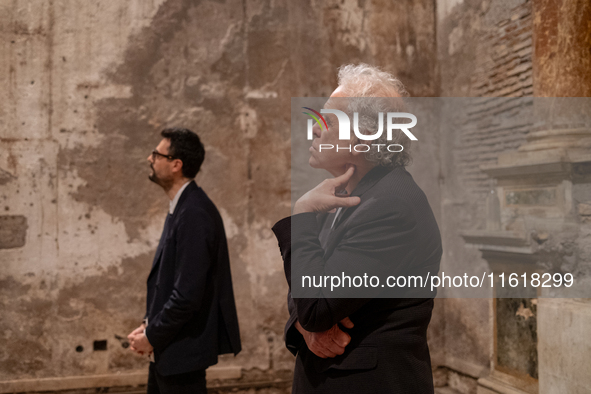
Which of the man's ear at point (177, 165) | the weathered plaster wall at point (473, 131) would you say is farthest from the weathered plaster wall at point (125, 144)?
the man's ear at point (177, 165)

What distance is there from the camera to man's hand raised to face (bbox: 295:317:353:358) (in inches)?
49.7

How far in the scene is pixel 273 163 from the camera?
13.6 feet

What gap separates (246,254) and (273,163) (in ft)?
2.84

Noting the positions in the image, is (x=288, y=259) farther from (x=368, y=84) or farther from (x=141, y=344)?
(x=141, y=344)

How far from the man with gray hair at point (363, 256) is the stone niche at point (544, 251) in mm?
1225

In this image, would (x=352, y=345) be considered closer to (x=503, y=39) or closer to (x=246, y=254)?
(x=246, y=254)

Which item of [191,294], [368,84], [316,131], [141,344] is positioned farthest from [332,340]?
[141,344]

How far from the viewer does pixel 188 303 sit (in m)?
2.16

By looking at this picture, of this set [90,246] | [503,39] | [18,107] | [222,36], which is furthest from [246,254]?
[503,39]

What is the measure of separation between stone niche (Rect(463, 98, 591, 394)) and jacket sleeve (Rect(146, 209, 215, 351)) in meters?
1.72

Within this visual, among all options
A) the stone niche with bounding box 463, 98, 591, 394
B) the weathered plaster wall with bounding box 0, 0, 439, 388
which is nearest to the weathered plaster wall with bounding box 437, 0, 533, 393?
the stone niche with bounding box 463, 98, 591, 394

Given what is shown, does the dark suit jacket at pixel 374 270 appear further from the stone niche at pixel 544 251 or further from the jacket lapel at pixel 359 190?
the stone niche at pixel 544 251

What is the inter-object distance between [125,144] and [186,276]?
7.04 feet

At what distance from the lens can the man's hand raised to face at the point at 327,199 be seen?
4.23 feet
